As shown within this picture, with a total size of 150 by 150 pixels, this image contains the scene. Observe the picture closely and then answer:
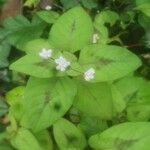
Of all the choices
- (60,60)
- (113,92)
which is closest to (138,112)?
(113,92)

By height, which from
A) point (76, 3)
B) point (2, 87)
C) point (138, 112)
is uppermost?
point (76, 3)

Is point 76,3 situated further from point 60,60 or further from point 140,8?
point 60,60

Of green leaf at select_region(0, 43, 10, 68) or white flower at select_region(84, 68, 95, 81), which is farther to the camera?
green leaf at select_region(0, 43, 10, 68)

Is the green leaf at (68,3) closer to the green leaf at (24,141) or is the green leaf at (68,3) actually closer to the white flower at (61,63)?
the white flower at (61,63)

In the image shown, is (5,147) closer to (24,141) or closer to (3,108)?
(24,141)

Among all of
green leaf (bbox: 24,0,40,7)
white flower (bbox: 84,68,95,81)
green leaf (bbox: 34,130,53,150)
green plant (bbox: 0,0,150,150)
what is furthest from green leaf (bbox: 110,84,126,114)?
green leaf (bbox: 24,0,40,7)

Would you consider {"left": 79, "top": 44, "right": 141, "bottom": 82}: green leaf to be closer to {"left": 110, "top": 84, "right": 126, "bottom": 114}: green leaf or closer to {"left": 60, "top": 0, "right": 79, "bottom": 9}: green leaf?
{"left": 110, "top": 84, "right": 126, "bottom": 114}: green leaf

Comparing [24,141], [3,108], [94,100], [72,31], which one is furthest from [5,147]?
[72,31]
